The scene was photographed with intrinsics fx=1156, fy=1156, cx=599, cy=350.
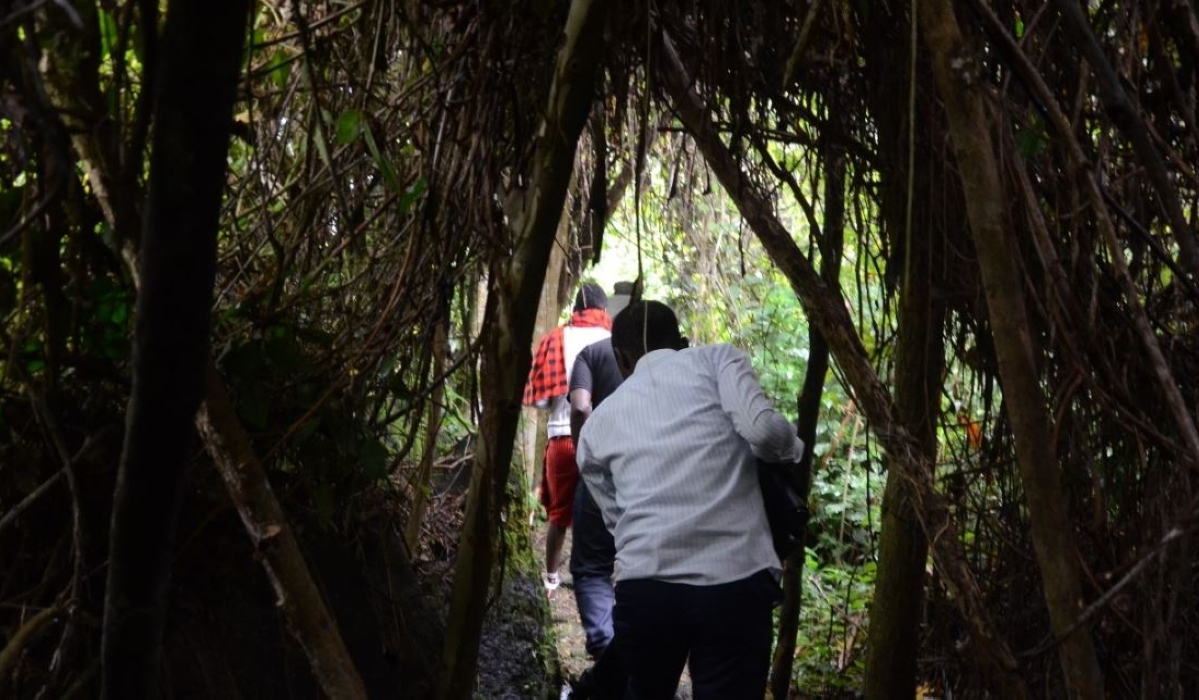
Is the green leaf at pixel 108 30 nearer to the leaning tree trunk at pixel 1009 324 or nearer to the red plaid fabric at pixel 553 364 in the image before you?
the leaning tree trunk at pixel 1009 324

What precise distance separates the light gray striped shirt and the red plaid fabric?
2310 mm

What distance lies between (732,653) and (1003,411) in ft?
3.94

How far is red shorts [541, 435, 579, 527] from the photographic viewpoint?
6.04 meters

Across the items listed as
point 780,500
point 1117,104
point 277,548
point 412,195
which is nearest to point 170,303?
point 277,548

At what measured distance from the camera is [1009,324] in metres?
1.83

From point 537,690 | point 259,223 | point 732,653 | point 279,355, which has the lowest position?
point 537,690

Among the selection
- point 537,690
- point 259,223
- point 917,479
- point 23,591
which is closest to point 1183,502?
point 917,479

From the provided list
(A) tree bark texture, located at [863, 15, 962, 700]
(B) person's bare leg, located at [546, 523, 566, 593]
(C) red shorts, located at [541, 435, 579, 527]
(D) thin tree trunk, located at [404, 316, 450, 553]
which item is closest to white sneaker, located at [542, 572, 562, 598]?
(B) person's bare leg, located at [546, 523, 566, 593]

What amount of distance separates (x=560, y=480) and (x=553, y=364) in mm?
694

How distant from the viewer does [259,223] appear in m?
2.61

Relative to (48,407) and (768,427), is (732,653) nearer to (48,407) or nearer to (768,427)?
(768,427)

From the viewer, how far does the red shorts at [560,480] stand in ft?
19.8

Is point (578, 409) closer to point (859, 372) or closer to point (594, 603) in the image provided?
point (594, 603)

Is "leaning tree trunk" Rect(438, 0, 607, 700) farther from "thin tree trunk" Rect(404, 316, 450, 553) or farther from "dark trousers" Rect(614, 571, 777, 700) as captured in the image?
"dark trousers" Rect(614, 571, 777, 700)
